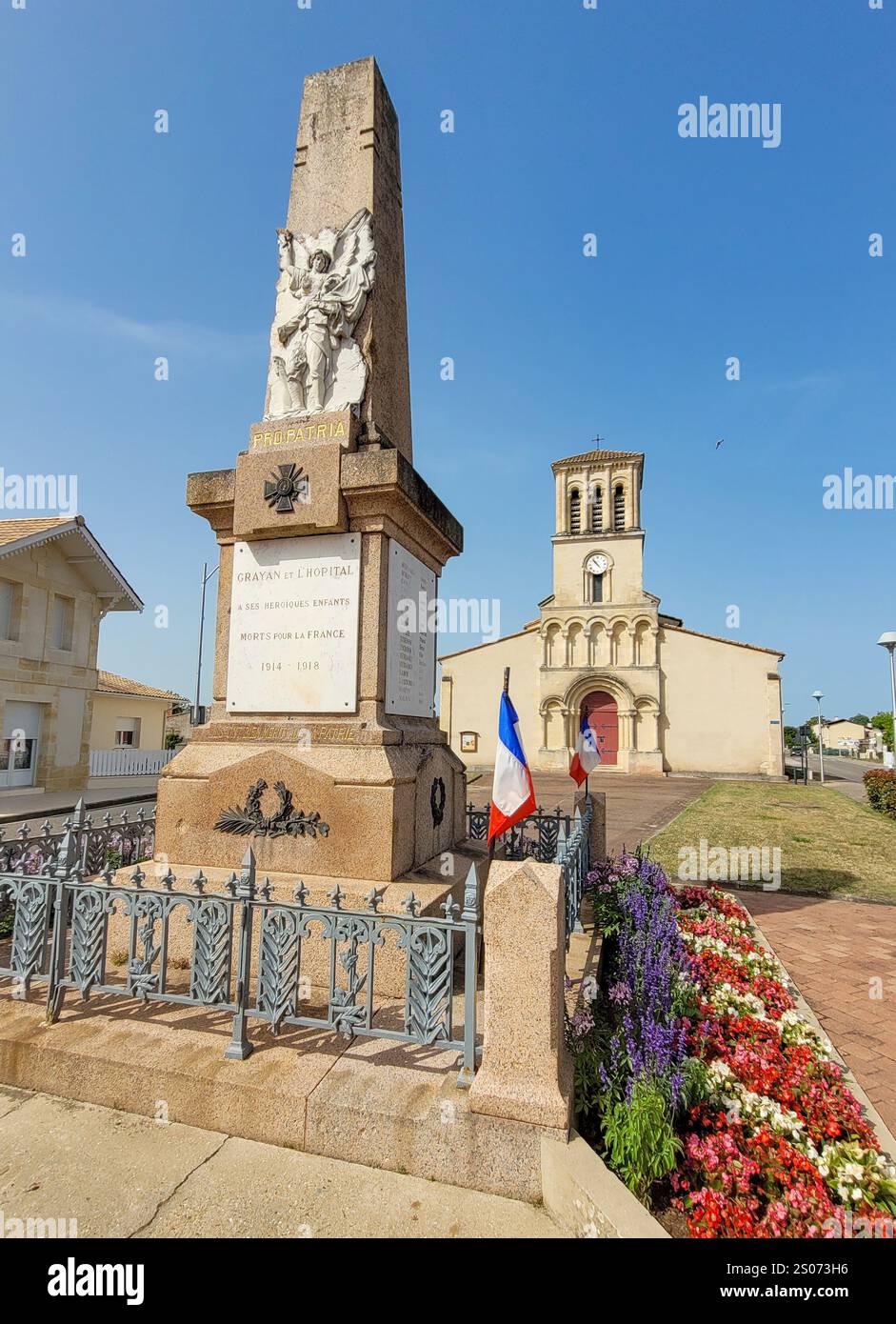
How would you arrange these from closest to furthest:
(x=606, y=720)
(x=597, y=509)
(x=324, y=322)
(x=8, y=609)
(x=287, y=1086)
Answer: (x=287, y=1086)
(x=324, y=322)
(x=8, y=609)
(x=606, y=720)
(x=597, y=509)

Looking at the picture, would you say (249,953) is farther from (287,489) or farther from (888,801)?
(888,801)

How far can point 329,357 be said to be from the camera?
5031 mm

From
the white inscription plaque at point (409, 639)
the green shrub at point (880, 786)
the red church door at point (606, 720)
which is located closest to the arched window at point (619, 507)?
the red church door at point (606, 720)

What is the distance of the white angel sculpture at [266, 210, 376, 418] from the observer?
4957 mm

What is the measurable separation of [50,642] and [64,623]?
1220 mm

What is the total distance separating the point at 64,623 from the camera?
789 inches

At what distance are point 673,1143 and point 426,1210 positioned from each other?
1021 millimetres

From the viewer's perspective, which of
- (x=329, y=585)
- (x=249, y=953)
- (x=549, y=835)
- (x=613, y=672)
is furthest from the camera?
(x=613, y=672)

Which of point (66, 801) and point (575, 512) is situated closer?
point (66, 801)

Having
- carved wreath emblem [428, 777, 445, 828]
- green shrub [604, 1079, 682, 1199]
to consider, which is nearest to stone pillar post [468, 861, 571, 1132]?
green shrub [604, 1079, 682, 1199]

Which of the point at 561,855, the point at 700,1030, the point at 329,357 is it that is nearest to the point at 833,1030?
the point at 700,1030

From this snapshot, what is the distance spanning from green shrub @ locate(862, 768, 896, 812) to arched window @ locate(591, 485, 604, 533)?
1952 cm

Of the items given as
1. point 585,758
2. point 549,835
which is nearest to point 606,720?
point 585,758

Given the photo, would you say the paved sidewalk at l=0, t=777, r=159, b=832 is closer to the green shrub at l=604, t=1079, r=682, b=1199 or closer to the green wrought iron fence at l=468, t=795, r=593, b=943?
the green wrought iron fence at l=468, t=795, r=593, b=943
